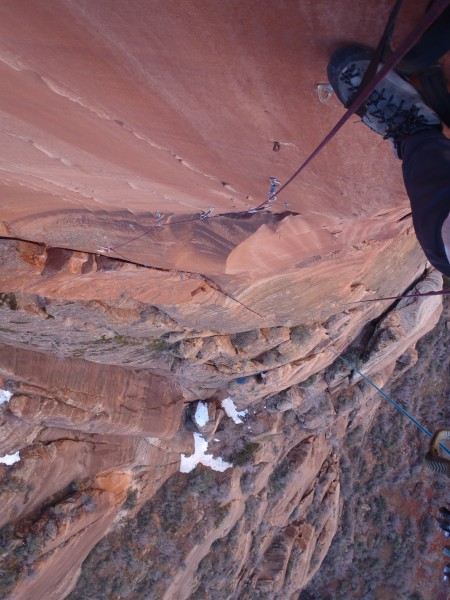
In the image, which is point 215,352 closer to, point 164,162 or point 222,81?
point 164,162

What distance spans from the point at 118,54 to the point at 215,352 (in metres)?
5.91

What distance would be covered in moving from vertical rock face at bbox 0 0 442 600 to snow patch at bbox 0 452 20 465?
3 centimetres

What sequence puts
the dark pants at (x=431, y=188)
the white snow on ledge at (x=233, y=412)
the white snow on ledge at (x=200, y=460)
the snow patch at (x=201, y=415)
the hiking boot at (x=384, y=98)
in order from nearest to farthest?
the dark pants at (x=431, y=188) < the hiking boot at (x=384, y=98) < the snow patch at (x=201, y=415) < the white snow on ledge at (x=233, y=412) < the white snow on ledge at (x=200, y=460)

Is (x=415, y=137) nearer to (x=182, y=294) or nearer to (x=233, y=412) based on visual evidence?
(x=182, y=294)

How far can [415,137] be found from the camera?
2021 mm

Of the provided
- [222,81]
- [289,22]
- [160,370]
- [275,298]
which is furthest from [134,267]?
[160,370]

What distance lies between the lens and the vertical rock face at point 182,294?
6.90 ft

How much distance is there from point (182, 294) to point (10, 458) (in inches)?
168

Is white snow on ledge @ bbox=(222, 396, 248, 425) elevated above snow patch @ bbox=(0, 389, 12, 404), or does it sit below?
below

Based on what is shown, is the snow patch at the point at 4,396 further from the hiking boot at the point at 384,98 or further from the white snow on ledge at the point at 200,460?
the hiking boot at the point at 384,98

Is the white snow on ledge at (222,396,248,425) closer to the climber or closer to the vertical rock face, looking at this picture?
the vertical rock face

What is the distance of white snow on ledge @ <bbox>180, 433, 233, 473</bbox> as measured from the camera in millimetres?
Answer: 10828

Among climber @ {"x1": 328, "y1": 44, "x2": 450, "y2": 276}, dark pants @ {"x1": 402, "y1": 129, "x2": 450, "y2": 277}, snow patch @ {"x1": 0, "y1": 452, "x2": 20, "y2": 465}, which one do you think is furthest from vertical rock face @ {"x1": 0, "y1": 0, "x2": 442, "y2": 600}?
dark pants @ {"x1": 402, "y1": 129, "x2": 450, "y2": 277}

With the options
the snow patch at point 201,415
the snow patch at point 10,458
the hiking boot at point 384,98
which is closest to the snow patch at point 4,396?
the snow patch at point 10,458
